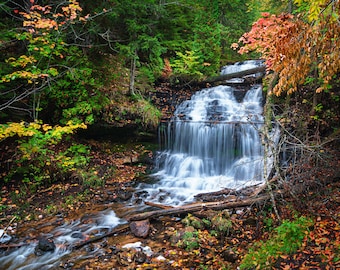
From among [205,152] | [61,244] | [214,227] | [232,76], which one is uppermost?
[232,76]

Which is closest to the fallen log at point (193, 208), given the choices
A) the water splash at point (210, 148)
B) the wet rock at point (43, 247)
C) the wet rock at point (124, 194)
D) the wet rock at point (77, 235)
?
the wet rock at point (77, 235)

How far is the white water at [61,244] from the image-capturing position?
195 inches

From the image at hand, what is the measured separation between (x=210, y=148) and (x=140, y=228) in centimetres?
536

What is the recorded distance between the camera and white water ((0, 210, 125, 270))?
16.3 ft

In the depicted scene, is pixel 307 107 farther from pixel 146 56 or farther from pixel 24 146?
pixel 24 146

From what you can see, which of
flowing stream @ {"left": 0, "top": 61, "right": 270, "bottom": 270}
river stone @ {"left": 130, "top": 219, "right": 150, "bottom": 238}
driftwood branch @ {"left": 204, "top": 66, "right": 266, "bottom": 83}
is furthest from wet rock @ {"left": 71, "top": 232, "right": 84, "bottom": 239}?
driftwood branch @ {"left": 204, "top": 66, "right": 266, "bottom": 83}

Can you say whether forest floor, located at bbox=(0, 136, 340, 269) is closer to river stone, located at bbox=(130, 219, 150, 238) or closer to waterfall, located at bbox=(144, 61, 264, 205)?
river stone, located at bbox=(130, 219, 150, 238)

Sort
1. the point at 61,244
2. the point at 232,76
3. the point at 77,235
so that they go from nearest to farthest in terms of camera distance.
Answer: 1. the point at 61,244
2. the point at 77,235
3. the point at 232,76

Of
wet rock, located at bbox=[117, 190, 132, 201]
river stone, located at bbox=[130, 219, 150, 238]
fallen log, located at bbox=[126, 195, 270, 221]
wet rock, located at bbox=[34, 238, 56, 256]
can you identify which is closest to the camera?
wet rock, located at bbox=[34, 238, 56, 256]

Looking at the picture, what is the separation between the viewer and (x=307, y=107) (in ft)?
28.6

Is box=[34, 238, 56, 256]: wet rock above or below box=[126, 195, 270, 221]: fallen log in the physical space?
below

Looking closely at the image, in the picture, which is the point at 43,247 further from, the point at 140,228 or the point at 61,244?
the point at 140,228

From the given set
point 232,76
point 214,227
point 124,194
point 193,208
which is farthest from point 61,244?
point 232,76

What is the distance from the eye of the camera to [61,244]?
550 cm
